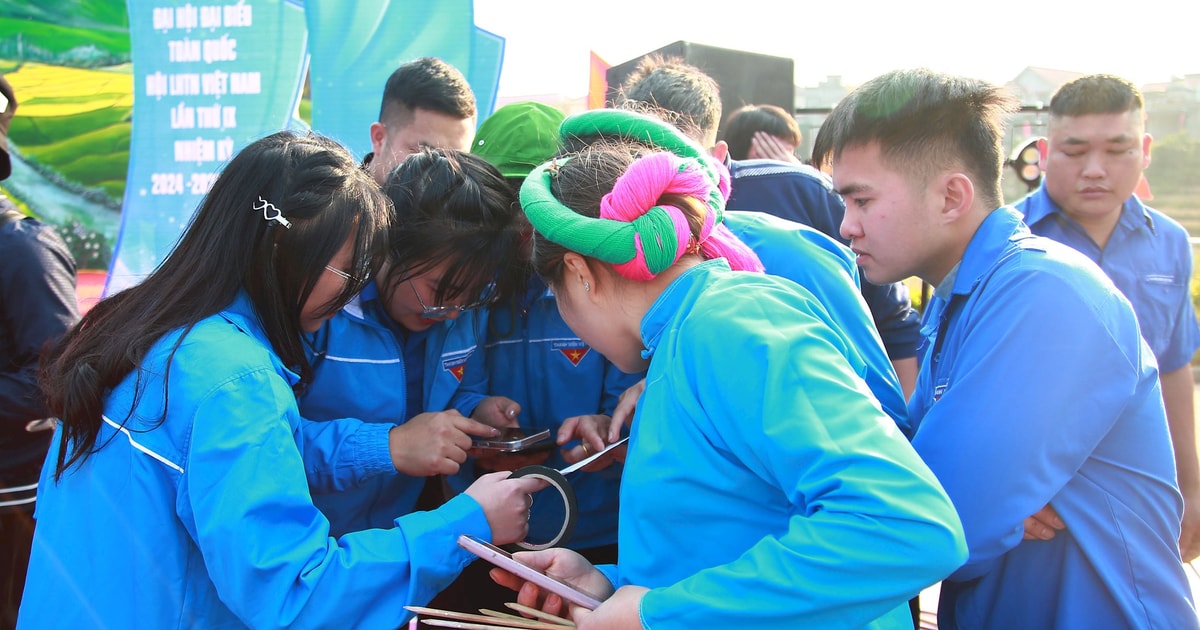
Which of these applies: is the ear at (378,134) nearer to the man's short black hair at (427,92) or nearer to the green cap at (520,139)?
the man's short black hair at (427,92)

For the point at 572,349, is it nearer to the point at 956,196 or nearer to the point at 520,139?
the point at 520,139

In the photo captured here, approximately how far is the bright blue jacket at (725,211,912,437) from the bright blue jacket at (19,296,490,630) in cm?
98

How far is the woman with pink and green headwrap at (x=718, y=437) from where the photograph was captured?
1.03 meters

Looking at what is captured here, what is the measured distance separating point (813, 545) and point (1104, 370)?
2.47 feet

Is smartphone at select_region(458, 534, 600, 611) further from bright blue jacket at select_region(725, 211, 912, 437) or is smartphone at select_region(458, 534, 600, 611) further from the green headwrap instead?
bright blue jacket at select_region(725, 211, 912, 437)

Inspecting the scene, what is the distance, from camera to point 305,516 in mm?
1485

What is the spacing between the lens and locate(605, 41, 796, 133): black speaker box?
16.7 feet

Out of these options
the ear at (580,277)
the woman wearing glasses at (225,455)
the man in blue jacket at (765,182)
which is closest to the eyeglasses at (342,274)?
the woman wearing glasses at (225,455)

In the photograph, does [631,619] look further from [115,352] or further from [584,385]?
[584,385]

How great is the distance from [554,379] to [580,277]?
0.94 m

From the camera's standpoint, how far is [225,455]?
1413mm

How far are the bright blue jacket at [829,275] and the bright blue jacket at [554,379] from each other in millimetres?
594

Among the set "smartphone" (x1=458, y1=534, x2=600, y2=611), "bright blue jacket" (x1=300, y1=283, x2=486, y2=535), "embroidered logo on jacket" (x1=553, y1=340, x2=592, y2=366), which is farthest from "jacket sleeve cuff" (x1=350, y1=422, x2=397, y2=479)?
"embroidered logo on jacket" (x1=553, y1=340, x2=592, y2=366)

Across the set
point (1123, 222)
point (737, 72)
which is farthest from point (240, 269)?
point (737, 72)
